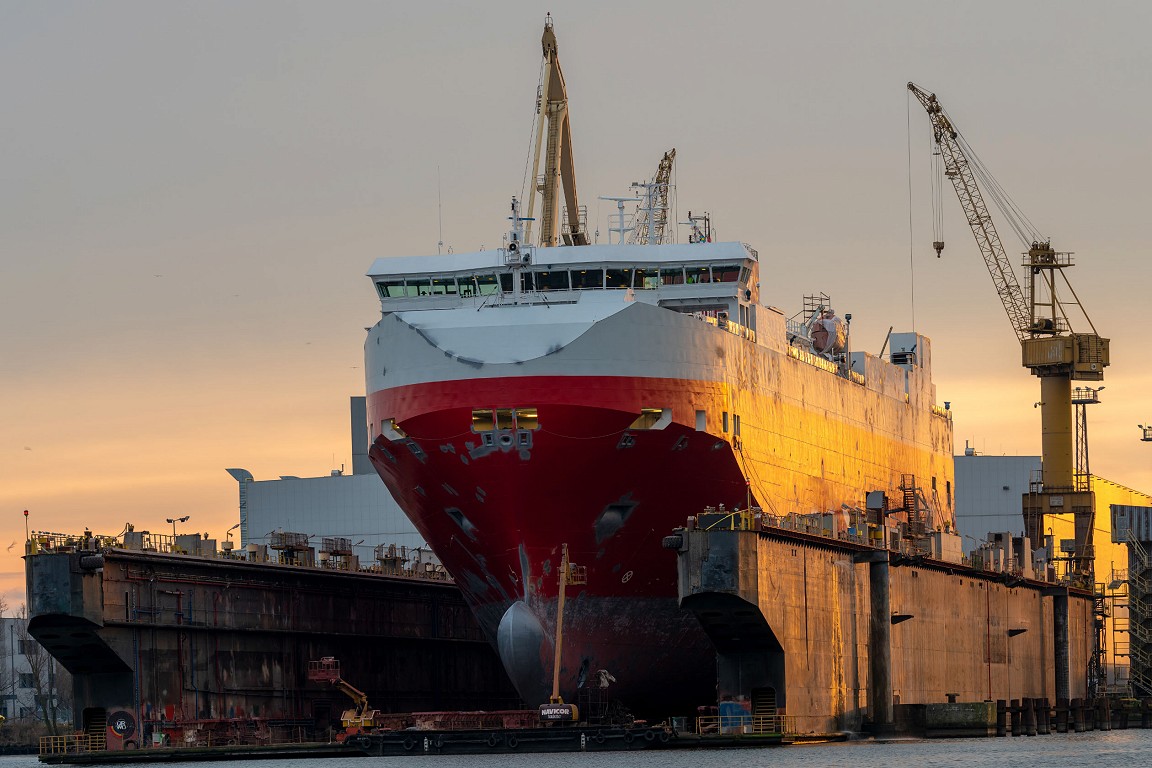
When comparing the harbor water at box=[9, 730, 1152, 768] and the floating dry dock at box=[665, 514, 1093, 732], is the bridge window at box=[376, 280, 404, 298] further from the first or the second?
the harbor water at box=[9, 730, 1152, 768]

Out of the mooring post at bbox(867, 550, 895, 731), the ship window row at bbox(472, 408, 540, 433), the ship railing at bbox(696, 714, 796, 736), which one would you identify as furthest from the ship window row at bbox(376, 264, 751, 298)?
the ship railing at bbox(696, 714, 796, 736)

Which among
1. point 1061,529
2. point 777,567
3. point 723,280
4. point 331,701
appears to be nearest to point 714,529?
point 777,567

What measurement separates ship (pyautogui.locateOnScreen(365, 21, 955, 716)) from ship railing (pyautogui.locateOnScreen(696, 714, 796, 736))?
15.1ft

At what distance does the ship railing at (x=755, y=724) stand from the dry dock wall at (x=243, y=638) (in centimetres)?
1741

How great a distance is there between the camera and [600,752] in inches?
2354

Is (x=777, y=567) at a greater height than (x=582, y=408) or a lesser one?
lesser

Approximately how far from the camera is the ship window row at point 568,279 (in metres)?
67.1

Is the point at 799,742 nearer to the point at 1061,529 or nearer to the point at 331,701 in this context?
the point at 331,701

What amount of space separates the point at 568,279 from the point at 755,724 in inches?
606

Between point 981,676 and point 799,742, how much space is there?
71.1 ft

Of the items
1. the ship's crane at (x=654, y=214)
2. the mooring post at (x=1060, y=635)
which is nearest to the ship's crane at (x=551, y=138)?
the ship's crane at (x=654, y=214)

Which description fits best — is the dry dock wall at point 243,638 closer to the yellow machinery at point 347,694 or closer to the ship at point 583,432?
the yellow machinery at point 347,694

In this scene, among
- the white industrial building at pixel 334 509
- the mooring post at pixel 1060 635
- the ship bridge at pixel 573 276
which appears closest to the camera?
the ship bridge at pixel 573 276

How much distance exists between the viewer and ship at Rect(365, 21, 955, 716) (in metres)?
61.5
